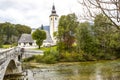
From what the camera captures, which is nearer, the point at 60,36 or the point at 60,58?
the point at 60,58

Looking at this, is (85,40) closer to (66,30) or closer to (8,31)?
(66,30)

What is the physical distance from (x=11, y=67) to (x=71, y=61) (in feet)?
69.9

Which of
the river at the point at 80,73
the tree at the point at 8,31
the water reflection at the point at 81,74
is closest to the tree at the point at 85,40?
the river at the point at 80,73

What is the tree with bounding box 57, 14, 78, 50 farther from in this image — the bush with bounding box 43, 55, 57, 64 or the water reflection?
the water reflection

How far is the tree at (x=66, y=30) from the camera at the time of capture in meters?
62.5

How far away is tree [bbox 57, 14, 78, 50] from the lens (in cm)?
6250

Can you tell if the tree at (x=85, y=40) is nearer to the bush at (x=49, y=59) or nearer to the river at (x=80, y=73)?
the bush at (x=49, y=59)

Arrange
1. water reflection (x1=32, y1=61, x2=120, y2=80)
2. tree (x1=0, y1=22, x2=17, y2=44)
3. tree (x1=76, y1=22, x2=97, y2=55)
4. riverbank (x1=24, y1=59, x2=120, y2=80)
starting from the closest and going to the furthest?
Answer: water reflection (x1=32, y1=61, x2=120, y2=80)
riverbank (x1=24, y1=59, x2=120, y2=80)
tree (x1=76, y1=22, x2=97, y2=55)
tree (x1=0, y1=22, x2=17, y2=44)

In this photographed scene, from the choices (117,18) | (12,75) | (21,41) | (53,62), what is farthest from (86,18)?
(21,41)

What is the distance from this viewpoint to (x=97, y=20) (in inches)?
409

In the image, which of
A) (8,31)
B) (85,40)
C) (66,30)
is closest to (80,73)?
(85,40)

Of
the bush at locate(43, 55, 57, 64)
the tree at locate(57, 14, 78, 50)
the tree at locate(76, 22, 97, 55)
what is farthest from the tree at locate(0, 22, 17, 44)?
the bush at locate(43, 55, 57, 64)

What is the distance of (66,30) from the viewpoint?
6238 cm

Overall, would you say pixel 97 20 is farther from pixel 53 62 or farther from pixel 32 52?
pixel 32 52
